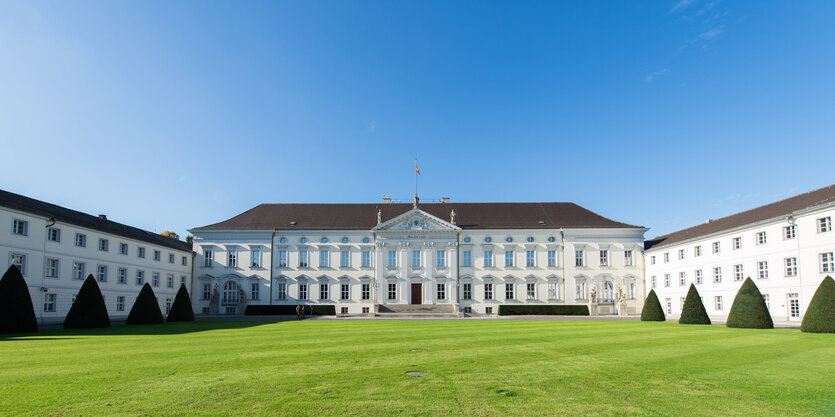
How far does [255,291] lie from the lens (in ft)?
176

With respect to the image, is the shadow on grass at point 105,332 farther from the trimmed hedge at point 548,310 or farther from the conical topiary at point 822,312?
the conical topiary at point 822,312

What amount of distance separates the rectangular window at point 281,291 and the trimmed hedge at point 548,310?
22289mm

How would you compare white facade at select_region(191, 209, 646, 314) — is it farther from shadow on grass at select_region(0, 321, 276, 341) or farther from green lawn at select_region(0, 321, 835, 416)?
green lawn at select_region(0, 321, 835, 416)

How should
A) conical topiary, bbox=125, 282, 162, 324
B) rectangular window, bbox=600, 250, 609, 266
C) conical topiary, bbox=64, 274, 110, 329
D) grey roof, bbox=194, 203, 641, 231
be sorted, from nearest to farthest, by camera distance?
conical topiary, bbox=64, 274, 110, 329, conical topiary, bbox=125, 282, 162, 324, rectangular window, bbox=600, 250, 609, 266, grey roof, bbox=194, 203, 641, 231

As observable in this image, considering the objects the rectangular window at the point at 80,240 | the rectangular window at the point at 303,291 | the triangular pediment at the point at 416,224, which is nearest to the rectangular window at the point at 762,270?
the triangular pediment at the point at 416,224

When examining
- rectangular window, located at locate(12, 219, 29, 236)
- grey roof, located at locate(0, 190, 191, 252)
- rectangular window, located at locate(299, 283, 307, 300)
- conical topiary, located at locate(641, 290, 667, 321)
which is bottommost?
conical topiary, located at locate(641, 290, 667, 321)

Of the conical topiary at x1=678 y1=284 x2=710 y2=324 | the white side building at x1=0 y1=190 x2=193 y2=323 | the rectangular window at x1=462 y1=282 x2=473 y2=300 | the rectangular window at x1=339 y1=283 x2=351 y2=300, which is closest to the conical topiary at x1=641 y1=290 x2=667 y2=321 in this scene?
the conical topiary at x1=678 y1=284 x2=710 y2=324

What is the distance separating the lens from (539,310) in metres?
50.7

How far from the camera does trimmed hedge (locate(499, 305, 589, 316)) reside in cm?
5019

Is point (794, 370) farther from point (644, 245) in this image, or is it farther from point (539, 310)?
point (644, 245)

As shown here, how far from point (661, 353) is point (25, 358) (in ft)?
59.4

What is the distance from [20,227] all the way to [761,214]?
5039cm

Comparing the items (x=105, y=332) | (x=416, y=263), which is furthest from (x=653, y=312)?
(x=105, y=332)

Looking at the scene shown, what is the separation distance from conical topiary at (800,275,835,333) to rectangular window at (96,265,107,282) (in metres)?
45.4
